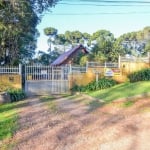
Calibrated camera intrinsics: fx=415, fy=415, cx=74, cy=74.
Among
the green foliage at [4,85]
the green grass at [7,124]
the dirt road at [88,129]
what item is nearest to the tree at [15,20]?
the green foliage at [4,85]

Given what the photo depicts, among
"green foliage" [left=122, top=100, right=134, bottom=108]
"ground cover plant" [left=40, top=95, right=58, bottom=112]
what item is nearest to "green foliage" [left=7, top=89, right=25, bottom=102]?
"ground cover plant" [left=40, top=95, right=58, bottom=112]

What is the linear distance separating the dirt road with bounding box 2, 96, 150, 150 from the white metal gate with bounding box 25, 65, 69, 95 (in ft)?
35.7

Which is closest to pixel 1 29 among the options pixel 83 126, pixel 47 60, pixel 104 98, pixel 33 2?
pixel 33 2

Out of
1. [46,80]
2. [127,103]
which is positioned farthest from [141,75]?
[127,103]

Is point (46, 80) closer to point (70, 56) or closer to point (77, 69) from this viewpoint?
point (77, 69)

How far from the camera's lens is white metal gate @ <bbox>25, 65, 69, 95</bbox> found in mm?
26109

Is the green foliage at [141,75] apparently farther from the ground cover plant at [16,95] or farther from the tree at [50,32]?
the tree at [50,32]

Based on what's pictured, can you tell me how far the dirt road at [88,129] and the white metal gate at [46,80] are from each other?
10.9 metres

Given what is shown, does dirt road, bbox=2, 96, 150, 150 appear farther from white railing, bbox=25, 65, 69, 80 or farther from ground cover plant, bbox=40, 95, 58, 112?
white railing, bbox=25, 65, 69, 80

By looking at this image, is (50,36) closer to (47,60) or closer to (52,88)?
(47,60)

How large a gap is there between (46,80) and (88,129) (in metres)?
15.8

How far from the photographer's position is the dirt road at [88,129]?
9164 millimetres

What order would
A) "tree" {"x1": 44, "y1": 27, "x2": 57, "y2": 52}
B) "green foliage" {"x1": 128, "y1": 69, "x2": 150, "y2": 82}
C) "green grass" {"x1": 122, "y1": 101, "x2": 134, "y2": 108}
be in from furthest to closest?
"tree" {"x1": 44, "y1": 27, "x2": 57, "y2": 52} < "green foliage" {"x1": 128, "y1": 69, "x2": 150, "y2": 82} < "green grass" {"x1": 122, "y1": 101, "x2": 134, "y2": 108}

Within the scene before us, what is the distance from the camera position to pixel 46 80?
2647 cm
